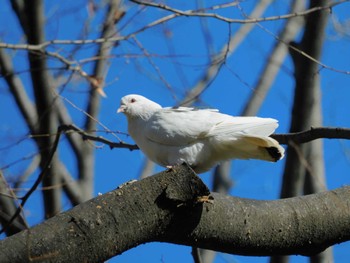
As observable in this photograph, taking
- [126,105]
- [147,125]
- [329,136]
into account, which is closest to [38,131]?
[126,105]

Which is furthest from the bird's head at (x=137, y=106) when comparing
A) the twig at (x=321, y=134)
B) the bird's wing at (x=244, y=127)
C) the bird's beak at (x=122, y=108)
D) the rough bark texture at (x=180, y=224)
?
the rough bark texture at (x=180, y=224)

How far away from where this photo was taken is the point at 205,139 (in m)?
3.73

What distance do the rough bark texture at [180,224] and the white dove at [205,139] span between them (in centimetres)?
87

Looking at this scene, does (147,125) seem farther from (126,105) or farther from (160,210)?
(160,210)

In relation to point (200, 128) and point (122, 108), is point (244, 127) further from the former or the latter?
point (122, 108)

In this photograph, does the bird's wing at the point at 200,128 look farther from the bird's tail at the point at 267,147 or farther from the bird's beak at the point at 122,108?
the bird's beak at the point at 122,108

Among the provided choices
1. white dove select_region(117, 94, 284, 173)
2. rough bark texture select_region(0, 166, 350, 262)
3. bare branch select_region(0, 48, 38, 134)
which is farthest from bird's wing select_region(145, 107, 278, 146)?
bare branch select_region(0, 48, 38, 134)

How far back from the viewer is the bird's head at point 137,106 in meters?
4.11

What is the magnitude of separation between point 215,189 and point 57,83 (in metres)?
1.79

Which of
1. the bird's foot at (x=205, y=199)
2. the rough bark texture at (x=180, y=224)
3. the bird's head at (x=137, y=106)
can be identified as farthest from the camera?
the bird's head at (x=137, y=106)

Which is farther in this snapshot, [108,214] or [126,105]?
[126,105]

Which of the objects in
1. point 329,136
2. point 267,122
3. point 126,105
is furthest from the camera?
point 126,105

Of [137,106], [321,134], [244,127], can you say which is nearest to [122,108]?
[137,106]

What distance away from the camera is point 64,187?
5.79 metres
